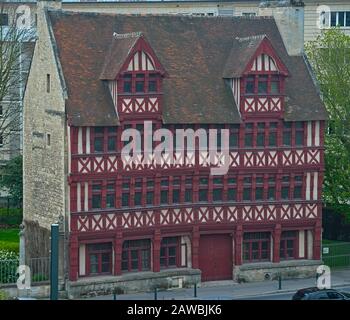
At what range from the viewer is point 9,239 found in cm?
4306

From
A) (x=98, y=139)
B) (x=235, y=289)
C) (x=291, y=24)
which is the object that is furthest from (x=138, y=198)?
(x=291, y=24)

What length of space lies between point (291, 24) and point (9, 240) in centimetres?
1654

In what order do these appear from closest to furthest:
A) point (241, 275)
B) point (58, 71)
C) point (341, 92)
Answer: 1. point (58, 71)
2. point (241, 275)
3. point (341, 92)

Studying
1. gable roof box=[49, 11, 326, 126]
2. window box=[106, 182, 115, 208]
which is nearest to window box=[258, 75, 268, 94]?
gable roof box=[49, 11, 326, 126]

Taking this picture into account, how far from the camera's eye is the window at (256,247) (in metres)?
38.7

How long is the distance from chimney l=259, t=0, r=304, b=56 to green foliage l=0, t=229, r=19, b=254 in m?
15.0

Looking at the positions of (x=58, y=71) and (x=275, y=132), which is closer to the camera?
(x=58, y=71)

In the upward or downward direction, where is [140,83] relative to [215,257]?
upward

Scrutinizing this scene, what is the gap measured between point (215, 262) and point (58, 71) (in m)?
10.5

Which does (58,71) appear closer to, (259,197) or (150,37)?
(150,37)

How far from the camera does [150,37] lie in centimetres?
3834

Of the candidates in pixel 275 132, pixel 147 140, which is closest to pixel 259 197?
pixel 275 132

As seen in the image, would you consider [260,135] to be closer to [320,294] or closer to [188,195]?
[188,195]

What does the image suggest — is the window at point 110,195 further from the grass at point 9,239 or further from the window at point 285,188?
the window at point 285,188
